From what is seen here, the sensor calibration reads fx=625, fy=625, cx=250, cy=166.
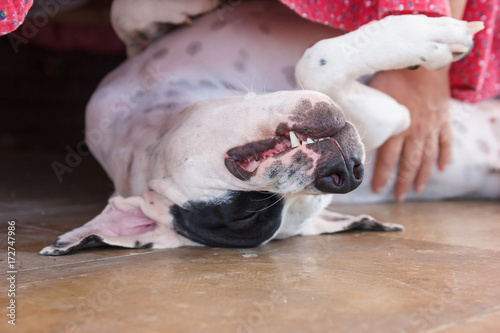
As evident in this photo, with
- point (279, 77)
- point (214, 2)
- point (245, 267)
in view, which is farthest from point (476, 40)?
point (245, 267)

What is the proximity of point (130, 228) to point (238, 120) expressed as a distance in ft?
1.69

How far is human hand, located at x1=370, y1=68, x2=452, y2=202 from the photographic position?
2586mm

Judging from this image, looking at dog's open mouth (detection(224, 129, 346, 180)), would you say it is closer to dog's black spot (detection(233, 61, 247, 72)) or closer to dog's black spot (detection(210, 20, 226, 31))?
dog's black spot (detection(233, 61, 247, 72))

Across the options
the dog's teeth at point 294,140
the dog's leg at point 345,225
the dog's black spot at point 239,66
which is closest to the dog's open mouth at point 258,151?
the dog's teeth at point 294,140

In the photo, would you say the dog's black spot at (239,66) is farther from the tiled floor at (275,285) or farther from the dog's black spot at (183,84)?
the tiled floor at (275,285)

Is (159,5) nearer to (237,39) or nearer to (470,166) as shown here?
(237,39)

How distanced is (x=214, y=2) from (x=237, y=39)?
0.22 metres

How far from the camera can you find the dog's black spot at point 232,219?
1716mm

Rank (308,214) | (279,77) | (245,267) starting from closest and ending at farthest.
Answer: (245,267) → (308,214) → (279,77)

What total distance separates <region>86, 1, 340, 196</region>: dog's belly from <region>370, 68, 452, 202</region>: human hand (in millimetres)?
351

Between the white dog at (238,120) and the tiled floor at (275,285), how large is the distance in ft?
0.35

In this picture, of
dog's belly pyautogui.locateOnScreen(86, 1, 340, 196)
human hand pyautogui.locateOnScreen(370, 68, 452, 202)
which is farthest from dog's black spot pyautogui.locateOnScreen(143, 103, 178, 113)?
human hand pyautogui.locateOnScreen(370, 68, 452, 202)

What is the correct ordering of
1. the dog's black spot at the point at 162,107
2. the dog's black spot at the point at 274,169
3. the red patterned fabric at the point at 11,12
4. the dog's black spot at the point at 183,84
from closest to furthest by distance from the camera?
1. the dog's black spot at the point at 274,169
2. the red patterned fabric at the point at 11,12
3. the dog's black spot at the point at 162,107
4. the dog's black spot at the point at 183,84

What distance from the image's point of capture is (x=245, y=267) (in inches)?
63.2
